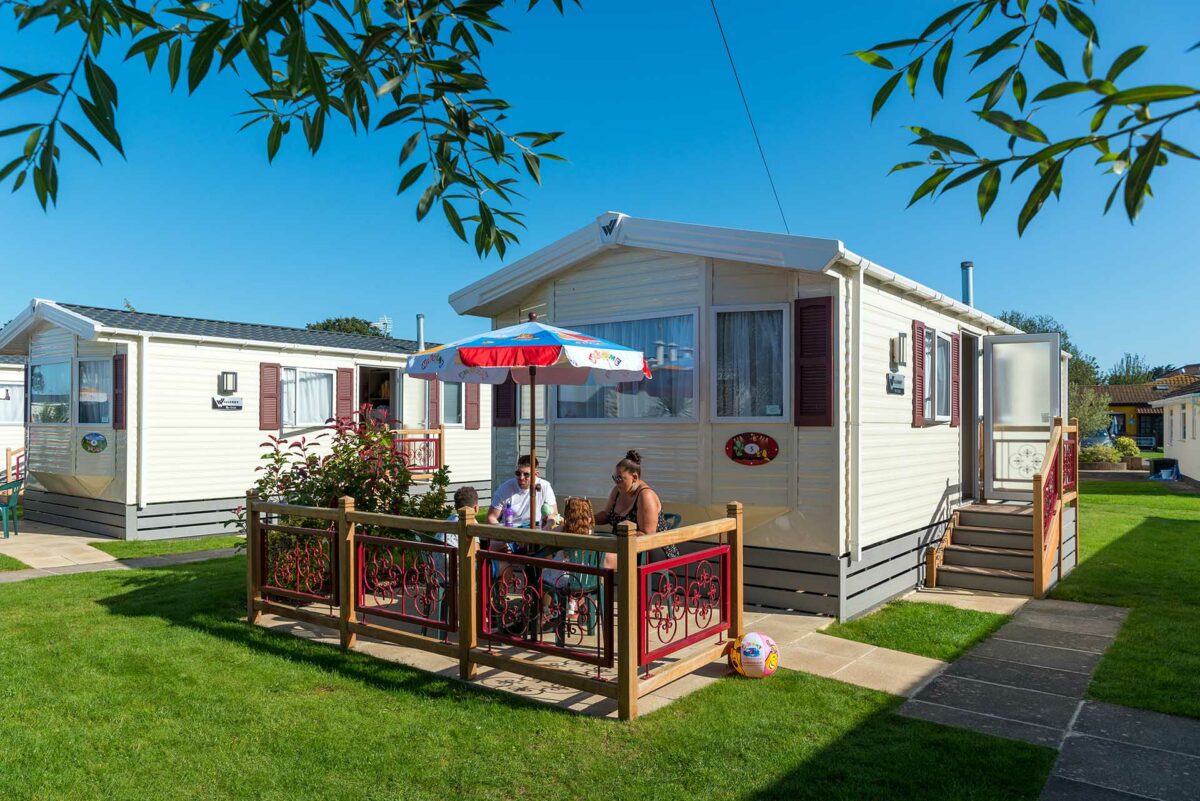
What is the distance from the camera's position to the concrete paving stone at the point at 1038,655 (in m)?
5.43

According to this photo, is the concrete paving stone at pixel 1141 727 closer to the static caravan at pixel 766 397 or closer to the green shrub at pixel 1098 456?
the static caravan at pixel 766 397

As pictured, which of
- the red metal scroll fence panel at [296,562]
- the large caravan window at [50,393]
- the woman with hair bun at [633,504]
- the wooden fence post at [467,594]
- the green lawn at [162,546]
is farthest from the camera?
the large caravan window at [50,393]

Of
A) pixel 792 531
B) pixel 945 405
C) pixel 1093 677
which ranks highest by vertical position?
pixel 945 405

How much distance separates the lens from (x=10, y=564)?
9141mm

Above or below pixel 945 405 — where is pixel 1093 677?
below

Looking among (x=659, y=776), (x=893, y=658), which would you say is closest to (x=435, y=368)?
(x=659, y=776)

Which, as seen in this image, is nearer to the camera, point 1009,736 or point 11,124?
point 11,124

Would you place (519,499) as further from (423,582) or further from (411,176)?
(411,176)

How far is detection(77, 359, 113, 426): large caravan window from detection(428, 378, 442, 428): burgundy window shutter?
5.24 meters

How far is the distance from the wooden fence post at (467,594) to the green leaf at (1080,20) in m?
3.89

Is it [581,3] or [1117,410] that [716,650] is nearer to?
[581,3]

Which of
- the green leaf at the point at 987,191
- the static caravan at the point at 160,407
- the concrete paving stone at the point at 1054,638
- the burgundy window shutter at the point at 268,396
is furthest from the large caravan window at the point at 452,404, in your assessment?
the green leaf at the point at 987,191

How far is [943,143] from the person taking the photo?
1521 mm

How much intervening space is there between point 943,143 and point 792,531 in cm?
539
